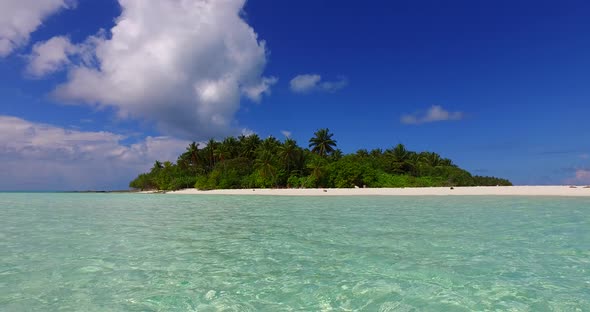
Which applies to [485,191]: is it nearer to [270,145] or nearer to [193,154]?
[270,145]

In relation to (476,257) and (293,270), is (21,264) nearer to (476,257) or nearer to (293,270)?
(293,270)

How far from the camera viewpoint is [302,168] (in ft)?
219

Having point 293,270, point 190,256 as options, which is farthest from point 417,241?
point 190,256

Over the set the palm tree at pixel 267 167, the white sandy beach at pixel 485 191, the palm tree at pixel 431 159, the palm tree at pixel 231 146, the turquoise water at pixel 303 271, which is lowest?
the turquoise water at pixel 303 271

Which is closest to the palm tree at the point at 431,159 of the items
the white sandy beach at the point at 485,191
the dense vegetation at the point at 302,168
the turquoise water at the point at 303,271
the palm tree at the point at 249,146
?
the dense vegetation at the point at 302,168

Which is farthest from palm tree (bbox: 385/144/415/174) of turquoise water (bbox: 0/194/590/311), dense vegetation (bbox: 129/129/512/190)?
turquoise water (bbox: 0/194/590/311)

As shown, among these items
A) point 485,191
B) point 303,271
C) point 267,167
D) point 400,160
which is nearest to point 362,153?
point 400,160

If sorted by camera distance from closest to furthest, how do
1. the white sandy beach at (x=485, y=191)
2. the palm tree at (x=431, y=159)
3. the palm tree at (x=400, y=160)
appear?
the white sandy beach at (x=485, y=191), the palm tree at (x=400, y=160), the palm tree at (x=431, y=159)

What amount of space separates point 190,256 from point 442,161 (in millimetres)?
77811

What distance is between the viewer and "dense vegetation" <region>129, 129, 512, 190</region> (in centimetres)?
5725

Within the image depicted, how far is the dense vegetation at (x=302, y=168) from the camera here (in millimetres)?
57250

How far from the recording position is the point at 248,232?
38.1 feet

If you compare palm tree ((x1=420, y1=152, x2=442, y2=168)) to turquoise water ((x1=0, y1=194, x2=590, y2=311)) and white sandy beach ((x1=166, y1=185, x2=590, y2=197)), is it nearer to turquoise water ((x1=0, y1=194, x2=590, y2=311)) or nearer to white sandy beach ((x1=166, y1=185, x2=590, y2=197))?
white sandy beach ((x1=166, y1=185, x2=590, y2=197))

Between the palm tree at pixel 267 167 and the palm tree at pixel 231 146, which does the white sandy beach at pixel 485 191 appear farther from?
the palm tree at pixel 231 146
